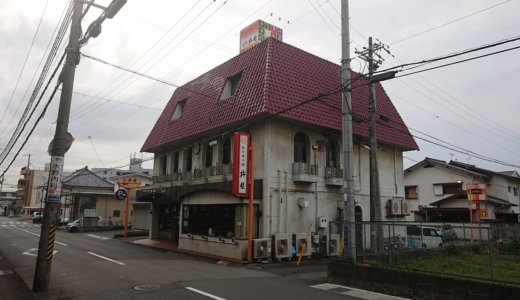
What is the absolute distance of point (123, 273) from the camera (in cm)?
1348

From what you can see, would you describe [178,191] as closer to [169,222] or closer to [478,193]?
[169,222]

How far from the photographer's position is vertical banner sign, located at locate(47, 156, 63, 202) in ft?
36.9

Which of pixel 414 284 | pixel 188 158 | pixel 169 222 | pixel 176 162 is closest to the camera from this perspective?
pixel 414 284

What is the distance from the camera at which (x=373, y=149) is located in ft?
58.4

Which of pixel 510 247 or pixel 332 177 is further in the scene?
pixel 332 177

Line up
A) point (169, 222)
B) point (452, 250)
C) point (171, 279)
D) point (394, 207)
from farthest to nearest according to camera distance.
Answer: point (169, 222)
point (394, 207)
point (452, 250)
point (171, 279)

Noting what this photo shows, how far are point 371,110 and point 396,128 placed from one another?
863cm

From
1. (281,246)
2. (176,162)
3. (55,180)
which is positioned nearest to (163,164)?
(176,162)

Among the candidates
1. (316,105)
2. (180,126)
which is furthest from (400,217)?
(180,126)

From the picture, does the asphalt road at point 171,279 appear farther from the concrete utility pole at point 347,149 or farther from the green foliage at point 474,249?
the green foliage at point 474,249

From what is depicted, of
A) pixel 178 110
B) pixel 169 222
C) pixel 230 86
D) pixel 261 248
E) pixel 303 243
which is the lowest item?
pixel 261 248

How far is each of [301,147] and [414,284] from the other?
11.9 m

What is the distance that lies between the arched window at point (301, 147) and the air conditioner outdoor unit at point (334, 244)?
14.1 feet

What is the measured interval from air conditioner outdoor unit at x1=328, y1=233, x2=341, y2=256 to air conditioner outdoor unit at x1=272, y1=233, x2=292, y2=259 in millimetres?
2692
